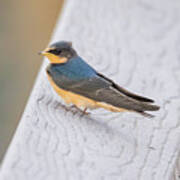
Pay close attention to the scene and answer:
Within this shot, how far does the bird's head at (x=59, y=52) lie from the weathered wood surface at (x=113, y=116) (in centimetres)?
9

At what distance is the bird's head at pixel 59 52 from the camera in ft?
7.29

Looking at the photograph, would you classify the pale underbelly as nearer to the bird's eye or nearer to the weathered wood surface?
the weathered wood surface

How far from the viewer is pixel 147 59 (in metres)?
2.45

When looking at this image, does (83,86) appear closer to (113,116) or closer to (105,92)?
(105,92)

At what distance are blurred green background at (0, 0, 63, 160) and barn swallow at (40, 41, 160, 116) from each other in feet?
5.19

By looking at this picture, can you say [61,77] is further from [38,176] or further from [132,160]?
[38,176]

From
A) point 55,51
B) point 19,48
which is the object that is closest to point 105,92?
point 55,51

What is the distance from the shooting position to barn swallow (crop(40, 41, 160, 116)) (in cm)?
190

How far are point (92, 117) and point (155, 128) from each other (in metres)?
0.23

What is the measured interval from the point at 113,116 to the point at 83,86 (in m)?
0.26

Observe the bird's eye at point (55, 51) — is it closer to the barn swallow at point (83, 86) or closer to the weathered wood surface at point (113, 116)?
the barn swallow at point (83, 86)

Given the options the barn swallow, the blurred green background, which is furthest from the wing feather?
the blurred green background

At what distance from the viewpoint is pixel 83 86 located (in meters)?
2.18

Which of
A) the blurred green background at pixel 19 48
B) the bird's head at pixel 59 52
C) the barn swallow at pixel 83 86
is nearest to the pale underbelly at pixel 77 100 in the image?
the barn swallow at pixel 83 86
